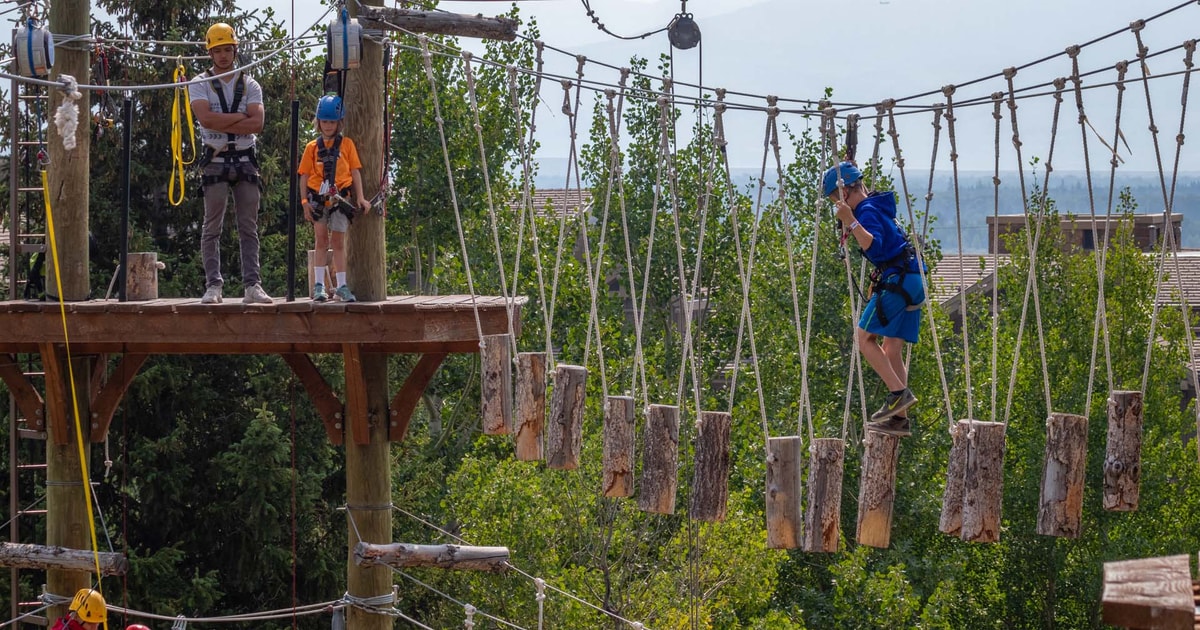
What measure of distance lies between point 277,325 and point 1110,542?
13.2m

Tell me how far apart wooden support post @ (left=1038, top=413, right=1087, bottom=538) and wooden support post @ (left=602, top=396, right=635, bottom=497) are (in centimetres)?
163

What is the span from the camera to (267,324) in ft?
22.4

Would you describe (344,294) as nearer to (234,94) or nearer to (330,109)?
(330,109)

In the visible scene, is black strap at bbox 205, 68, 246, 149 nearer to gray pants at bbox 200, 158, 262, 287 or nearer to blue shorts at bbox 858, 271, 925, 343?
gray pants at bbox 200, 158, 262, 287

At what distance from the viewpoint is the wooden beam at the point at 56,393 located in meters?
7.56

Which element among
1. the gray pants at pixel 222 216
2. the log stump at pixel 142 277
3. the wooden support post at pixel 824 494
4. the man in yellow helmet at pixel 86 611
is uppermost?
the gray pants at pixel 222 216

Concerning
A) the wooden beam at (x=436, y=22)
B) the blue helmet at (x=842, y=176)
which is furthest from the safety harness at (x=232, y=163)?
the blue helmet at (x=842, y=176)

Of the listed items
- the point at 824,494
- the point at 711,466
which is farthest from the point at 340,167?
the point at 824,494

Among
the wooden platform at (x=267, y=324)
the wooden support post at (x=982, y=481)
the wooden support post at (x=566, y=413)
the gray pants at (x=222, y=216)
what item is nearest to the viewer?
the wooden support post at (x=982, y=481)

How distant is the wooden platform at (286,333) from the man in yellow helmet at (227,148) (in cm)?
17

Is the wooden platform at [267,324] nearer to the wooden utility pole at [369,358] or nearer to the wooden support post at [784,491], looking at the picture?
the wooden utility pole at [369,358]

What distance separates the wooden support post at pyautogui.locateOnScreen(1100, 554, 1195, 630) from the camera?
262 centimetres

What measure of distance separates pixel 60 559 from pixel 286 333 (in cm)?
215

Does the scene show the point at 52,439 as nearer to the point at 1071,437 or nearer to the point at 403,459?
the point at 1071,437
